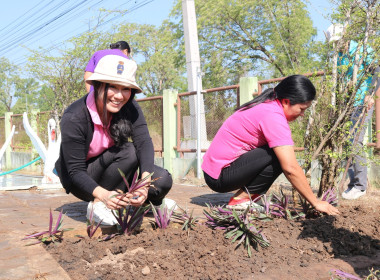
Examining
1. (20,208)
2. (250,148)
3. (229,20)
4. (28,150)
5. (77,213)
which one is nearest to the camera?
(250,148)

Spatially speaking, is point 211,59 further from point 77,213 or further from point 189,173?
point 77,213

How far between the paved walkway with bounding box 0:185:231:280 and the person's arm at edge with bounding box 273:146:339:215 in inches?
43.2

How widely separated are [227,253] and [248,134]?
45.6 inches

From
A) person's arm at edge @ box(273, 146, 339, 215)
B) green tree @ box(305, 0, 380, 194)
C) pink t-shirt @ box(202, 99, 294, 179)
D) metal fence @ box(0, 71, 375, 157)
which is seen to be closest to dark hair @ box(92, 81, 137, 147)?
pink t-shirt @ box(202, 99, 294, 179)

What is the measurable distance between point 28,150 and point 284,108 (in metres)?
11.8

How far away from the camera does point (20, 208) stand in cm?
417

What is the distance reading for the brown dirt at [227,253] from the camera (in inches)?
86.0

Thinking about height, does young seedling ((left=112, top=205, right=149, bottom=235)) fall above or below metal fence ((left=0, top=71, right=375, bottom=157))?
below

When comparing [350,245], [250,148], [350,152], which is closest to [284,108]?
[250,148]

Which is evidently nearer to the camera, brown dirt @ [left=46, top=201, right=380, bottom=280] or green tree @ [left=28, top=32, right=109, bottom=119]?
brown dirt @ [left=46, top=201, right=380, bottom=280]

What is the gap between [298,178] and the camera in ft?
9.37

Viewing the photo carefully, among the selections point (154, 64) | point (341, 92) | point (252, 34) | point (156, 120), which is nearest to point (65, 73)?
point (156, 120)

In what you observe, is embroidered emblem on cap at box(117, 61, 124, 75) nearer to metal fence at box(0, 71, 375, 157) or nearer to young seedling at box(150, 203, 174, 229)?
young seedling at box(150, 203, 174, 229)

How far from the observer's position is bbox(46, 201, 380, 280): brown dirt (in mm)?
2184
